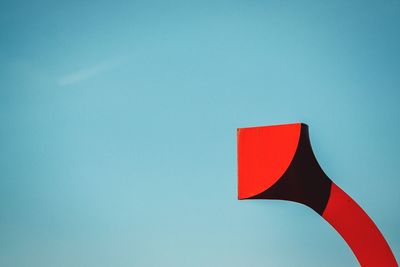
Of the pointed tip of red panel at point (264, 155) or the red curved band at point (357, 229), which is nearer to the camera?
the red curved band at point (357, 229)

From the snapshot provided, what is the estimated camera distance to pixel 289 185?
590cm

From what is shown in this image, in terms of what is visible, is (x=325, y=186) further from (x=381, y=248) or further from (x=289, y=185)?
(x=381, y=248)

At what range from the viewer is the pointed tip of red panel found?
584 centimetres

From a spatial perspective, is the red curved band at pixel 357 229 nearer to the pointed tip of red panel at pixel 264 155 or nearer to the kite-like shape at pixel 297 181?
the kite-like shape at pixel 297 181

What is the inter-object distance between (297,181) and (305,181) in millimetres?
124

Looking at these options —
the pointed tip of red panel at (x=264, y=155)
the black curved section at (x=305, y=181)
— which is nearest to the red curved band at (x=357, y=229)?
the black curved section at (x=305, y=181)

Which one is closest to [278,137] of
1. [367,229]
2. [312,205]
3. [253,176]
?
[253,176]

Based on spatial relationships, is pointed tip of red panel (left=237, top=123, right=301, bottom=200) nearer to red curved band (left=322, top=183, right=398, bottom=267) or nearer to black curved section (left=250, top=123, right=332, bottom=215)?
black curved section (left=250, top=123, right=332, bottom=215)

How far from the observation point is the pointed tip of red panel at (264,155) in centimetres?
584

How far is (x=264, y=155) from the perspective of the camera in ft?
19.5

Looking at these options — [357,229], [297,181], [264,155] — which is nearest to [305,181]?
[297,181]

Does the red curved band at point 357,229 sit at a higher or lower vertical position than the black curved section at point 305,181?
lower

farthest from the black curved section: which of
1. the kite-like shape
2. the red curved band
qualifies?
the red curved band

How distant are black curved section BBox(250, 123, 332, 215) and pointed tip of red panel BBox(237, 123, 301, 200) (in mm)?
90
